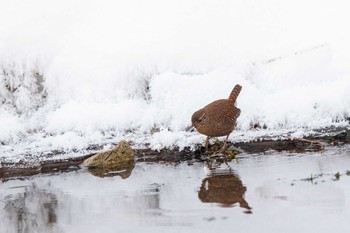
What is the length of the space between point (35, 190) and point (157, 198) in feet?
4.86

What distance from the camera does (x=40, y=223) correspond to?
5254 millimetres

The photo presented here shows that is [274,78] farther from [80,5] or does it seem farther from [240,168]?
[80,5]

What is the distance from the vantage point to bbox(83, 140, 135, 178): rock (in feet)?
23.4

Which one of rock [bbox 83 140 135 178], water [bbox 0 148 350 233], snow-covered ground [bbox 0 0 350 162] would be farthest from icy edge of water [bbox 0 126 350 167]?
water [bbox 0 148 350 233]

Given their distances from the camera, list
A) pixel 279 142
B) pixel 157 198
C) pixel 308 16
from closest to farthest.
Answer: pixel 157 198 → pixel 279 142 → pixel 308 16

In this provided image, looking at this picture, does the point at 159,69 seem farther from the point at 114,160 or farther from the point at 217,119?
the point at 114,160

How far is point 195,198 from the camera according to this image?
5488 millimetres

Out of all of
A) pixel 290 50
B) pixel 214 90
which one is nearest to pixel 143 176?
pixel 214 90

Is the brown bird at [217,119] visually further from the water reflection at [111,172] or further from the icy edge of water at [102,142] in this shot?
the water reflection at [111,172]

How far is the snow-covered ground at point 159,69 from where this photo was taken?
795 centimetres

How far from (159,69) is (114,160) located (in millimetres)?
1979

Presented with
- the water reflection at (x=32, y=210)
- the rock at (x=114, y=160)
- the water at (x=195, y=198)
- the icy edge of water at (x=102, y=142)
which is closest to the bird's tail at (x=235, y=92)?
the icy edge of water at (x=102, y=142)

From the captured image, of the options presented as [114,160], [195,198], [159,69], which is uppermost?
[159,69]

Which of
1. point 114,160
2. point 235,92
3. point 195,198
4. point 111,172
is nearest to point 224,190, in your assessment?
point 195,198
